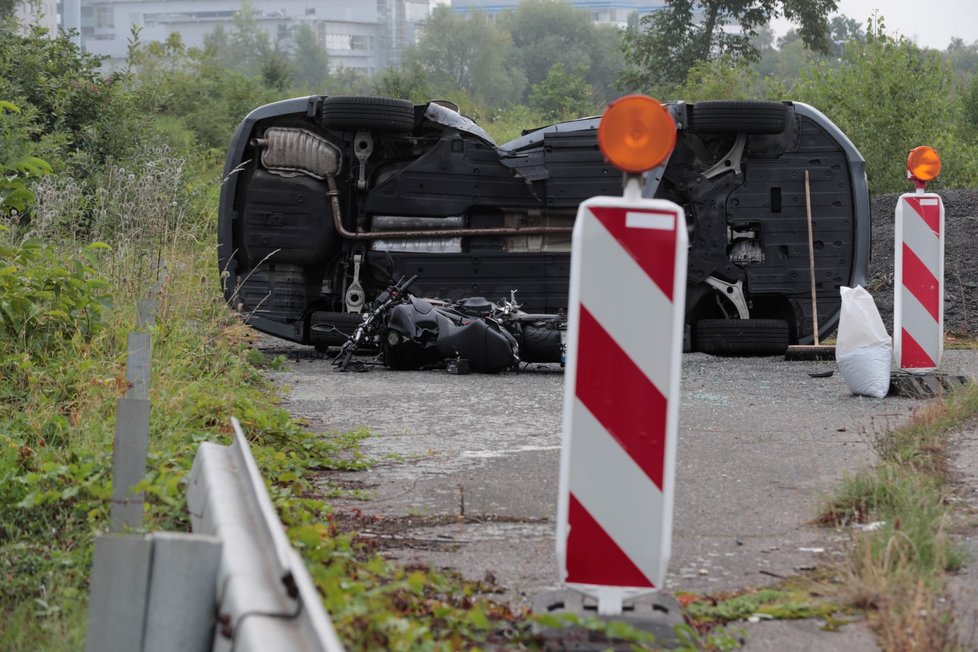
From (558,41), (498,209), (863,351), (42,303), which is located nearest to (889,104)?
(498,209)

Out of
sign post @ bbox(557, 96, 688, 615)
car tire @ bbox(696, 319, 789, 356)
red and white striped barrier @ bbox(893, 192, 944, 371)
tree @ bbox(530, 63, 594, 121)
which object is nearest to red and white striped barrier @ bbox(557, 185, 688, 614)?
sign post @ bbox(557, 96, 688, 615)

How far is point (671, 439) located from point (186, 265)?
6874 mm

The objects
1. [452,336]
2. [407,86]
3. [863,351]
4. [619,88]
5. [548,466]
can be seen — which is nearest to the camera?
[548,466]

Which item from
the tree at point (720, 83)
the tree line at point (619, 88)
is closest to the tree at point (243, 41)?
the tree line at point (619, 88)

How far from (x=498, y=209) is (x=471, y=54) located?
118m

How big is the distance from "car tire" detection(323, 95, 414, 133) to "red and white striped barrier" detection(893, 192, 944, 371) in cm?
465

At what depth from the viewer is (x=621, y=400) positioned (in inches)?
146

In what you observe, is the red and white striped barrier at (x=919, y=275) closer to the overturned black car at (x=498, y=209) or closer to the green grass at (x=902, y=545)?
the overturned black car at (x=498, y=209)

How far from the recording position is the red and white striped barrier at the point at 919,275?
913 centimetres

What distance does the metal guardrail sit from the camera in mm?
2656

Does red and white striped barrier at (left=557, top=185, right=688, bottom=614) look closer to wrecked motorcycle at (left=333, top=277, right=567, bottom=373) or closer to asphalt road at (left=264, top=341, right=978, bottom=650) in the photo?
asphalt road at (left=264, top=341, right=978, bottom=650)

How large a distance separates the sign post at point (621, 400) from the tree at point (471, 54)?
120720 mm

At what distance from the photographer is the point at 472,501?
5.59 m

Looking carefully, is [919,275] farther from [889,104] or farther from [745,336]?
[889,104]
